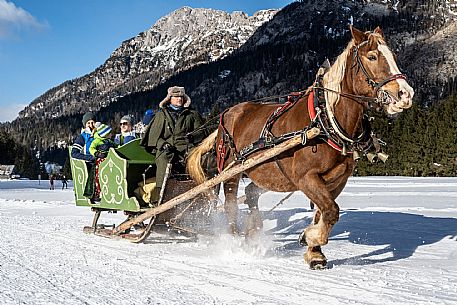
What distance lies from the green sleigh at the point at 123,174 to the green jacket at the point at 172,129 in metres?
0.35

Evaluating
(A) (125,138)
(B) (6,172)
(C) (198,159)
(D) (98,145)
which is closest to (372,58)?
(C) (198,159)

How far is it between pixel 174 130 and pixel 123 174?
3.48ft

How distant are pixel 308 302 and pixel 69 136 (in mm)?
186161

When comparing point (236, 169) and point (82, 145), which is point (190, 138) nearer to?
point (236, 169)

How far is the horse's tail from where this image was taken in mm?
7398

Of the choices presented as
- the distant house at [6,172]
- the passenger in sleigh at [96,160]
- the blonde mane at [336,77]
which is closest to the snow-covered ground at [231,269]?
the passenger in sleigh at [96,160]

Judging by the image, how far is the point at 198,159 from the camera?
7449 mm

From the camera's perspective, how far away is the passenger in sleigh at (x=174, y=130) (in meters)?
7.86

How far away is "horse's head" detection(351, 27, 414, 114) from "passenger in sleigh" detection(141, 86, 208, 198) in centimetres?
320

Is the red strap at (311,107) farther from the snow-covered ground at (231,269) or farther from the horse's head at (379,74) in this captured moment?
the snow-covered ground at (231,269)

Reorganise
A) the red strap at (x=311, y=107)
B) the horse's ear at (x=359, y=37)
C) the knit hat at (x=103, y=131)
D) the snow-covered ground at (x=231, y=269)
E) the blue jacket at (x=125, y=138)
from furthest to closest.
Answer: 1. the blue jacket at (x=125, y=138)
2. the knit hat at (x=103, y=131)
3. the red strap at (x=311, y=107)
4. the horse's ear at (x=359, y=37)
5. the snow-covered ground at (x=231, y=269)

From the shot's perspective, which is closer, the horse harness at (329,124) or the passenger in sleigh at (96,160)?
the horse harness at (329,124)

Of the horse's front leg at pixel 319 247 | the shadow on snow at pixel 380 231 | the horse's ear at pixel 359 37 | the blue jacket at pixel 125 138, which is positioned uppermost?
the horse's ear at pixel 359 37

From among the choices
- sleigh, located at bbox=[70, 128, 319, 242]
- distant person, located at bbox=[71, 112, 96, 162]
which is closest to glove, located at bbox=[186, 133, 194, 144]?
sleigh, located at bbox=[70, 128, 319, 242]
